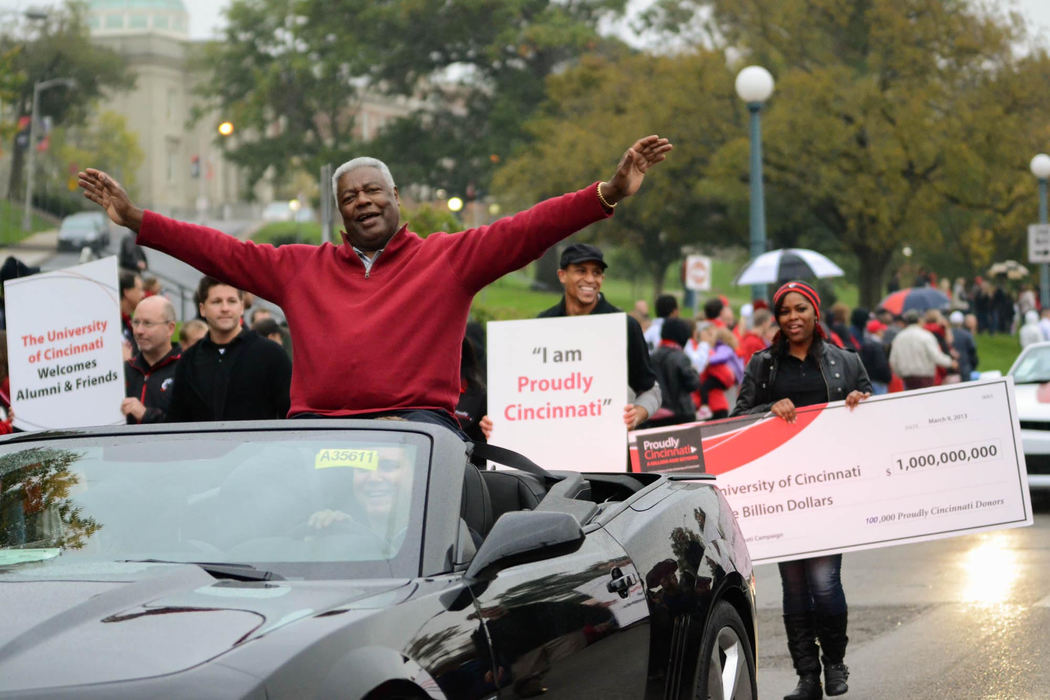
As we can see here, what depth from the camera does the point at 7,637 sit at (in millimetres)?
3332

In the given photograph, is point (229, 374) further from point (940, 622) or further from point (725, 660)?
point (940, 622)

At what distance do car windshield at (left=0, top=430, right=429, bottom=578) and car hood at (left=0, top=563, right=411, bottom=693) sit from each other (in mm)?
157

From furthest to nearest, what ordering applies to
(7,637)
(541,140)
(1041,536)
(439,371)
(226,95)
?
1. (226,95)
2. (541,140)
3. (1041,536)
4. (439,371)
5. (7,637)

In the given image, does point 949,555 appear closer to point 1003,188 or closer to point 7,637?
point 7,637

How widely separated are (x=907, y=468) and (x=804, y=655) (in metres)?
1.18

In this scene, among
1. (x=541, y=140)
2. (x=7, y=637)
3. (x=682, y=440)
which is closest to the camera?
(x=7, y=637)

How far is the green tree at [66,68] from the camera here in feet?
226

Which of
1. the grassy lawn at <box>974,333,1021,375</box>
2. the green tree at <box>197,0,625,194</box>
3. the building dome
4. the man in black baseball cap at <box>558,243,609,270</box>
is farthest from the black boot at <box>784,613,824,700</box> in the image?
the building dome

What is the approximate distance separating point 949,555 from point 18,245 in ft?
178

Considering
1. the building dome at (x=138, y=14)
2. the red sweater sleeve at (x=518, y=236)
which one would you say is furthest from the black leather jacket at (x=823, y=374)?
the building dome at (x=138, y=14)

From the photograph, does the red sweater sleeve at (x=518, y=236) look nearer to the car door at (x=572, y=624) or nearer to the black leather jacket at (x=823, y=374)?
the car door at (x=572, y=624)

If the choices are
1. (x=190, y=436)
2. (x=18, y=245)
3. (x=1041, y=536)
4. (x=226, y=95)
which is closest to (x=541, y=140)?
(x=226, y=95)

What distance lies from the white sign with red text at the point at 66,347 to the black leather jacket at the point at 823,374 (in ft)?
11.0

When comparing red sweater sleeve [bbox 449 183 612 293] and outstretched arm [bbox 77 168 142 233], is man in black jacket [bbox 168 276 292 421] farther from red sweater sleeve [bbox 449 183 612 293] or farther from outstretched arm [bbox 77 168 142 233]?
red sweater sleeve [bbox 449 183 612 293]
